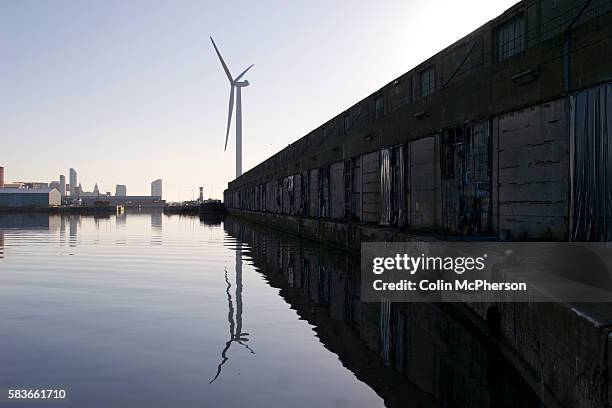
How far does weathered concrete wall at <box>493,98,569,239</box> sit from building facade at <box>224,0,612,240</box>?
33mm

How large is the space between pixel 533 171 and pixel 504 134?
2.05 meters

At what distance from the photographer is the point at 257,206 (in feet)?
257

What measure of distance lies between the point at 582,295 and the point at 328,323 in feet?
20.7

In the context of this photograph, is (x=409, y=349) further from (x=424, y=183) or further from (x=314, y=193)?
(x=314, y=193)

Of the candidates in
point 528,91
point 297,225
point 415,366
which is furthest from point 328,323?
point 297,225

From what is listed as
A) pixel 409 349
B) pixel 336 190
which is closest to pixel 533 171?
pixel 409 349

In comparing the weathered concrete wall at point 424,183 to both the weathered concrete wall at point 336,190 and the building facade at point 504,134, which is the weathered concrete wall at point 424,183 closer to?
the building facade at point 504,134

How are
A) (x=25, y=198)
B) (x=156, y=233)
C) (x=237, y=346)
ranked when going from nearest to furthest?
(x=237, y=346), (x=156, y=233), (x=25, y=198)

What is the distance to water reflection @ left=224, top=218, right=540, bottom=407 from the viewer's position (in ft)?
25.7

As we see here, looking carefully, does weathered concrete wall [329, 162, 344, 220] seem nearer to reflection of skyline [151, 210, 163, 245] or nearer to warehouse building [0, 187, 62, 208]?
reflection of skyline [151, 210, 163, 245]

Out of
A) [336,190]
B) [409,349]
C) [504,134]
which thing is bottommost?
[409,349]

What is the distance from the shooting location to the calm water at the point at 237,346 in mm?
7762

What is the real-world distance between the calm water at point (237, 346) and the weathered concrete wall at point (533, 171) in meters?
4.15

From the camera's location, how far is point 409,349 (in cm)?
1021
